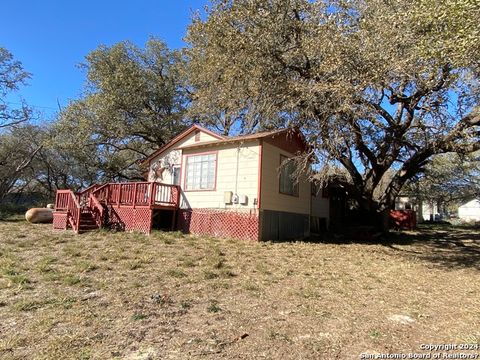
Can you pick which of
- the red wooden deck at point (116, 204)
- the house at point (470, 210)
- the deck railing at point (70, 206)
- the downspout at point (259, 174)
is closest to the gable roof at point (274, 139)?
the downspout at point (259, 174)

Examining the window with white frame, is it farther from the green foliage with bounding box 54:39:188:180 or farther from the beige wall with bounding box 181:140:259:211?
the green foliage with bounding box 54:39:188:180

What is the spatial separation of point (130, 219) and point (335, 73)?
9.07 m

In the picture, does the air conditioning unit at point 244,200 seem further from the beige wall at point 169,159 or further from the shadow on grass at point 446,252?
the shadow on grass at point 446,252

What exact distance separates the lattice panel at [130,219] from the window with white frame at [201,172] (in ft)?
7.38

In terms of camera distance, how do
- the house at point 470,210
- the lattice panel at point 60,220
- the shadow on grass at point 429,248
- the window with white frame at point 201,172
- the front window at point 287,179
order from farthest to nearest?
the house at point 470,210, the front window at point 287,179, the window with white frame at point 201,172, the lattice panel at point 60,220, the shadow on grass at point 429,248

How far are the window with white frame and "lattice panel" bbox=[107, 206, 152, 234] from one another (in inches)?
88.5

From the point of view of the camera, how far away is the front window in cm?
1520

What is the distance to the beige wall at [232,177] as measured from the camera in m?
13.9

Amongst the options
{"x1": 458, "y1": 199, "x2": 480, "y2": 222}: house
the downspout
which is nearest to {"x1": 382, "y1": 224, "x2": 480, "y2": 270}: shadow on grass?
the downspout

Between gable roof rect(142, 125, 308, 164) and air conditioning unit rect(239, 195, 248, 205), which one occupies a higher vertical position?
gable roof rect(142, 125, 308, 164)

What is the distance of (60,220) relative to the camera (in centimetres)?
1520

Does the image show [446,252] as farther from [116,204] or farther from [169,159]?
[116,204]

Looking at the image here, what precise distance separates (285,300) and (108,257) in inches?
187

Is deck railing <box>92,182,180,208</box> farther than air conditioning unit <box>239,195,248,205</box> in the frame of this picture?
Yes
